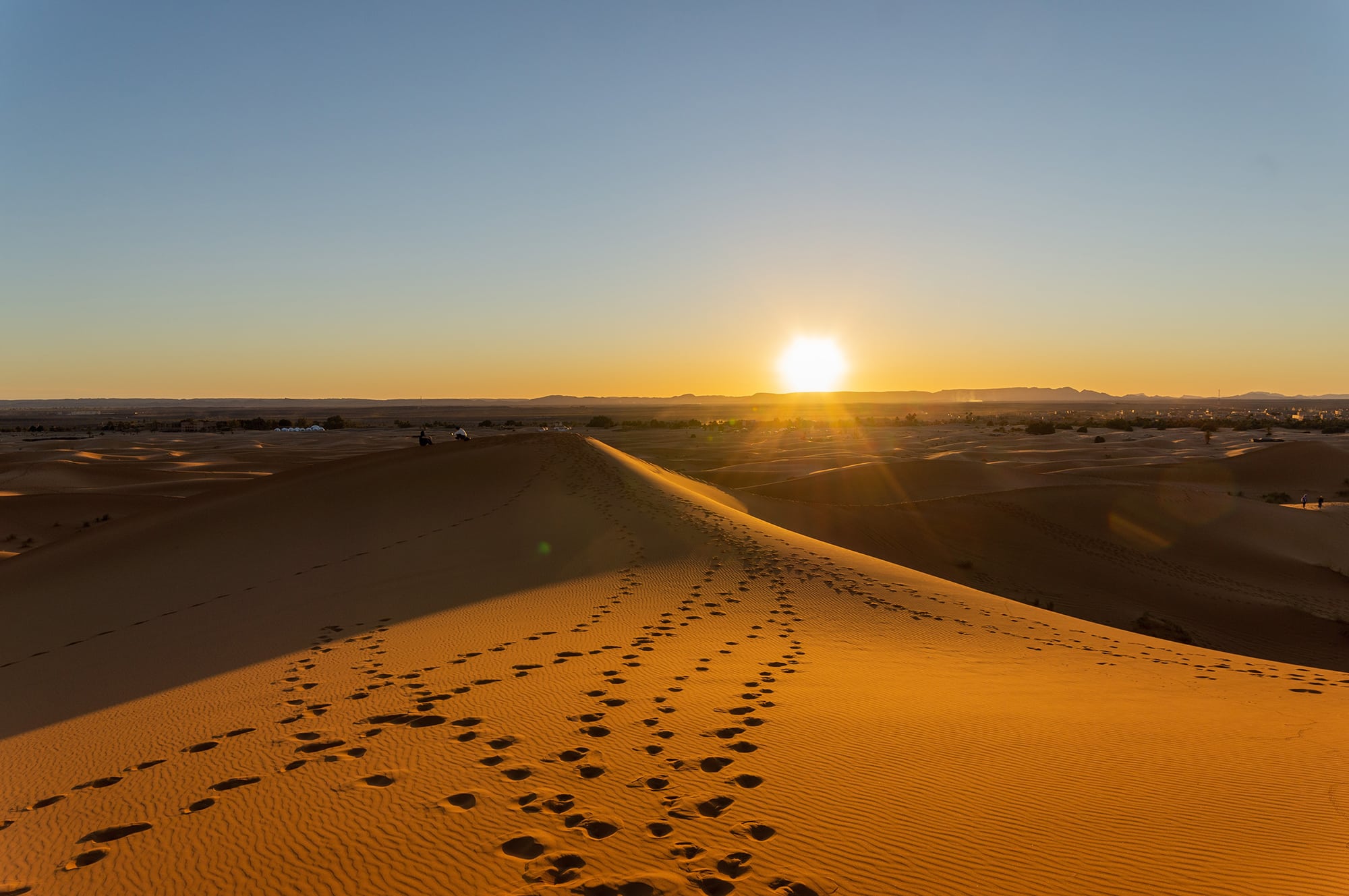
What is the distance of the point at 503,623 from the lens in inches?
357

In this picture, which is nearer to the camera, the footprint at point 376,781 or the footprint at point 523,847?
the footprint at point 523,847

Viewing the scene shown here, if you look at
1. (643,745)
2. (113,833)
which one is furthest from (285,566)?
(643,745)

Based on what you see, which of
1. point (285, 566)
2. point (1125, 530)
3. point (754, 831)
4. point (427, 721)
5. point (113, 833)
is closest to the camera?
point (754, 831)

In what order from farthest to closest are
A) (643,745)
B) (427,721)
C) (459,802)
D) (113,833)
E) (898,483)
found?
(898,483) → (427,721) → (643,745) → (459,802) → (113,833)

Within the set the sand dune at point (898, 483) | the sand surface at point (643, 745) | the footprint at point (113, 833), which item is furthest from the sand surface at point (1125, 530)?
the footprint at point (113, 833)

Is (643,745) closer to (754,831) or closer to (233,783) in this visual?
(754,831)

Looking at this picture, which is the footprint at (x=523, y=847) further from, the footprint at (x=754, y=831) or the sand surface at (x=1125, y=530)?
the sand surface at (x=1125, y=530)

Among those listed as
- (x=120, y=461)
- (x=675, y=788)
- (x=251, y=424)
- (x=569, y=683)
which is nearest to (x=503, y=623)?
(x=569, y=683)

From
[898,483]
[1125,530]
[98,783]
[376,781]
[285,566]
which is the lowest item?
[1125,530]

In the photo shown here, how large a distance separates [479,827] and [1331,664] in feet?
50.2

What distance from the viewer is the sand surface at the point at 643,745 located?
3.68 meters

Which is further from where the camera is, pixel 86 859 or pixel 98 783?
pixel 98 783

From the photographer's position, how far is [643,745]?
204 inches

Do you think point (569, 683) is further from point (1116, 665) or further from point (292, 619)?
point (1116, 665)
